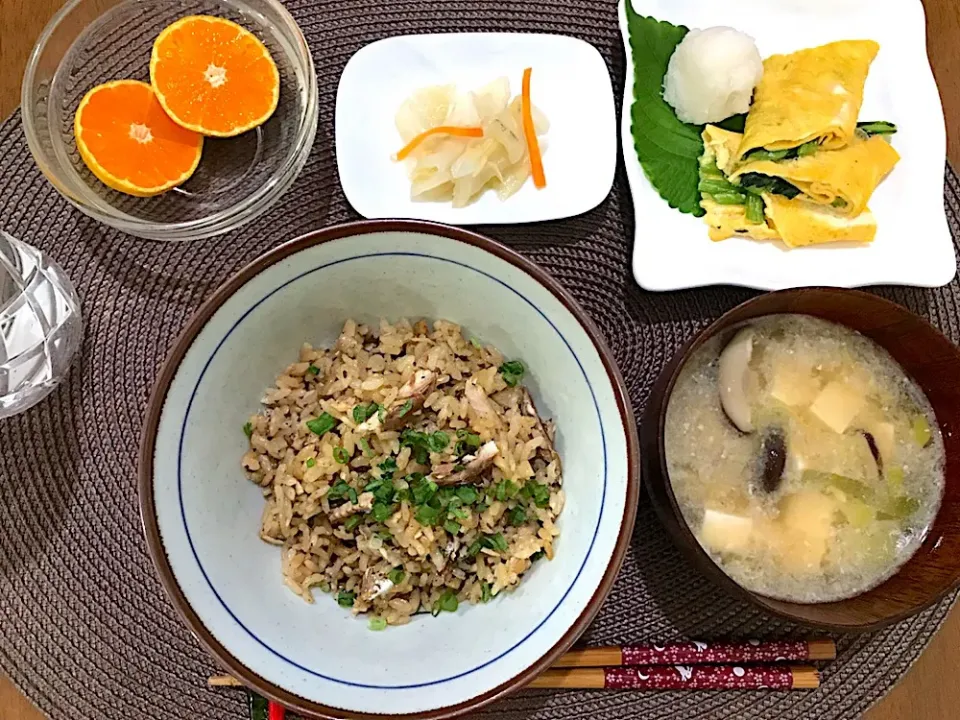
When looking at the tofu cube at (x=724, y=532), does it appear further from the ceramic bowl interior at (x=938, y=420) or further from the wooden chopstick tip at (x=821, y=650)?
the wooden chopstick tip at (x=821, y=650)

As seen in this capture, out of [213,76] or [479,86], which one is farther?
[479,86]

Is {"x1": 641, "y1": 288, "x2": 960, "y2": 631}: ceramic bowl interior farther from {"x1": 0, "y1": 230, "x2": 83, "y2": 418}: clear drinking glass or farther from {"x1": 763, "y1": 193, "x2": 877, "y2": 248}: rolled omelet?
{"x1": 0, "y1": 230, "x2": 83, "y2": 418}: clear drinking glass

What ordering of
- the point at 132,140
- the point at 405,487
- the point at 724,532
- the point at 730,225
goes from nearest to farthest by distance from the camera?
the point at 405,487 → the point at 724,532 → the point at 132,140 → the point at 730,225

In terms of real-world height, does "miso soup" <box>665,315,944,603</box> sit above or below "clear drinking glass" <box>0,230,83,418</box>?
below

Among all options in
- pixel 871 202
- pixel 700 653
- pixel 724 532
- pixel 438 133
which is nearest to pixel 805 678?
pixel 700 653

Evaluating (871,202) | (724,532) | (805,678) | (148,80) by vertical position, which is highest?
(148,80)

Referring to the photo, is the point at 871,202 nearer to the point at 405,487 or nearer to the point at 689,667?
the point at 689,667

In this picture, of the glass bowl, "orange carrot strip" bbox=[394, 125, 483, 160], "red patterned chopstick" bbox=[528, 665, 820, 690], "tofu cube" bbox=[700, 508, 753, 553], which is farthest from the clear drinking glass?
"tofu cube" bbox=[700, 508, 753, 553]
